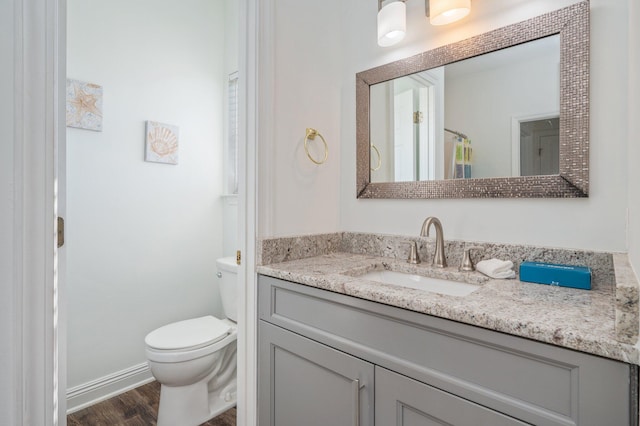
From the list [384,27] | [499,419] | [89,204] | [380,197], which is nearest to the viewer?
[499,419]

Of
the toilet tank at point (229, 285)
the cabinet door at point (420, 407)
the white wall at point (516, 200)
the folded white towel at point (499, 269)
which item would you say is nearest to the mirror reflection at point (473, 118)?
the white wall at point (516, 200)

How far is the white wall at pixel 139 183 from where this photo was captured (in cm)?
180

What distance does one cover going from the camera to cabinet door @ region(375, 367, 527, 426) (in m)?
0.74

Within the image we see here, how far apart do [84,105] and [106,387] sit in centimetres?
160

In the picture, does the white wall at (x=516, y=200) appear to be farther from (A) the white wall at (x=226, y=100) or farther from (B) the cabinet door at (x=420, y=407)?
(A) the white wall at (x=226, y=100)

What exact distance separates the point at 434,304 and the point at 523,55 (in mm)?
977

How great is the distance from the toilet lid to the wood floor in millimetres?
437

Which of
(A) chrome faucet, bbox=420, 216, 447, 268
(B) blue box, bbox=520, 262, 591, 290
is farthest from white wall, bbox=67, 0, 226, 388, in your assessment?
(B) blue box, bbox=520, 262, 591, 290

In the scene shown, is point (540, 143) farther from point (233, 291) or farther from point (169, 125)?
Result: point (169, 125)

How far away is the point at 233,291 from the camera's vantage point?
6.61 ft

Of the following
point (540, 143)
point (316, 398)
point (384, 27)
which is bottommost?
point (316, 398)

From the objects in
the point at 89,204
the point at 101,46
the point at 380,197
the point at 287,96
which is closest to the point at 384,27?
the point at 287,96

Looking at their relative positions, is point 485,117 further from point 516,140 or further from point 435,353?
point 435,353

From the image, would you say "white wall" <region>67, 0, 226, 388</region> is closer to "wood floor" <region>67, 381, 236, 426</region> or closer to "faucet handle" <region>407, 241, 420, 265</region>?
"wood floor" <region>67, 381, 236, 426</region>
